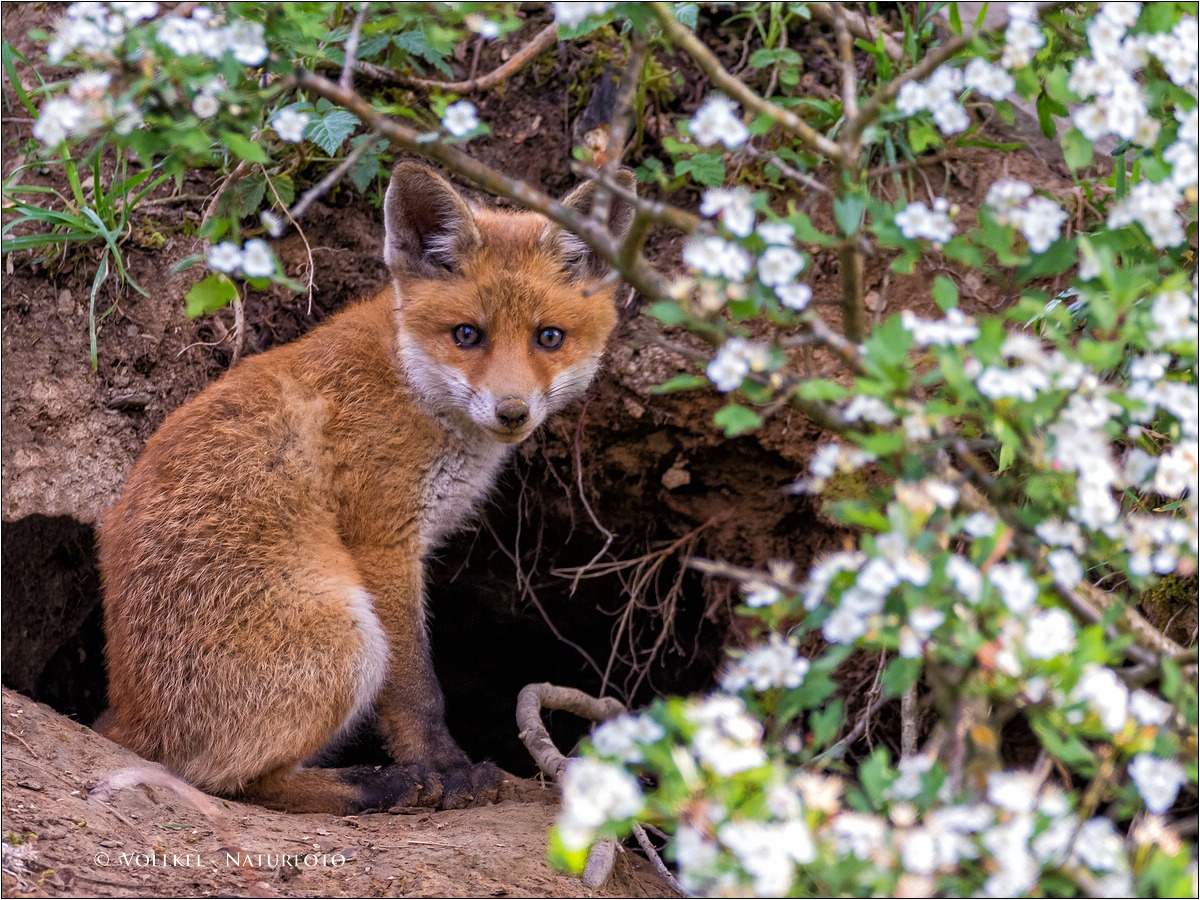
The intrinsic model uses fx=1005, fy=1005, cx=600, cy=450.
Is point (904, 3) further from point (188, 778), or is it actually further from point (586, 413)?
point (188, 778)

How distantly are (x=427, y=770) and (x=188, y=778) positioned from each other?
851 millimetres

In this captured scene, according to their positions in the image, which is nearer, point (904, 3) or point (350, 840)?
point (350, 840)

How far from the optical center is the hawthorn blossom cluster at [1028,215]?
1.79 m

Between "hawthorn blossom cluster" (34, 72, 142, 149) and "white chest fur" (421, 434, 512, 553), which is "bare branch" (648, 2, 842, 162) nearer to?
"hawthorn blossom cluster" (34, 72, 142, 149)

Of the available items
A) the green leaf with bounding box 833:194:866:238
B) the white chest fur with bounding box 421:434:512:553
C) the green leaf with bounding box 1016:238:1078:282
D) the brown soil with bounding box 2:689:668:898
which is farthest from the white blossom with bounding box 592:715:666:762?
the white chest fur with bounding box 421:434:512:553

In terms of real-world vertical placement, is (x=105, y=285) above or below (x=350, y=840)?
above

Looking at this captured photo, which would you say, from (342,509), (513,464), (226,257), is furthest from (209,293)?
(513,464)

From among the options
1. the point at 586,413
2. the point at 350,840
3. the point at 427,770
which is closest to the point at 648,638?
the point at 586,413

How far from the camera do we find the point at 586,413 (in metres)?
4.70

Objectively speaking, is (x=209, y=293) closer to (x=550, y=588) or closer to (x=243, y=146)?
(x=243, y=146)

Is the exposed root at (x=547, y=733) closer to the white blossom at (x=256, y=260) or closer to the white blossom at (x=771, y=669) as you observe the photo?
the white blossom at (x=771, y=669)

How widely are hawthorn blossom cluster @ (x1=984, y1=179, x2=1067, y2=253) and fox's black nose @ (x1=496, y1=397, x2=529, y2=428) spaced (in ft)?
6.44

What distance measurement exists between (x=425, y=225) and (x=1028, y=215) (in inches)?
101

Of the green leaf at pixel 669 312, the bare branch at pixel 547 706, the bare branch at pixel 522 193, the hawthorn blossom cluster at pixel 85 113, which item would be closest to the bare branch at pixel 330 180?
the bare branch at pixel 522 193
